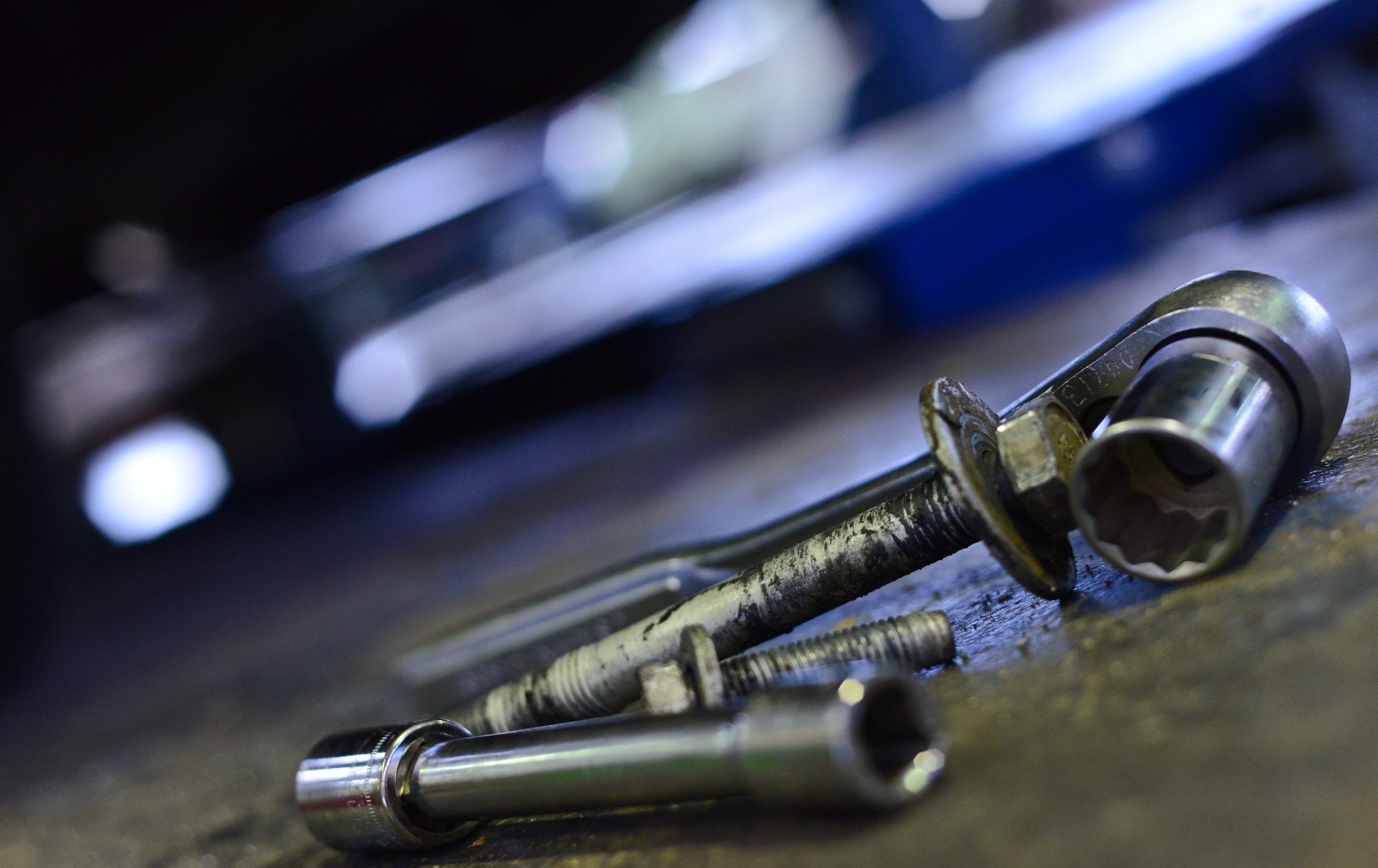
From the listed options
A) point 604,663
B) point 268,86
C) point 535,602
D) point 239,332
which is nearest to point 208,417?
point 239,332

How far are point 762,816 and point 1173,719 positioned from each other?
0.93ft

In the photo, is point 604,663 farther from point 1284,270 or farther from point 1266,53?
point 1266,53

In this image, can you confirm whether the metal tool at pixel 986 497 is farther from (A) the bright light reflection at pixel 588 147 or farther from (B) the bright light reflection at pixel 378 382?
(B) the bright light reflection at pixel 378 382

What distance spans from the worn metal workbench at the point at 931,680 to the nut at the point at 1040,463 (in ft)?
0.35

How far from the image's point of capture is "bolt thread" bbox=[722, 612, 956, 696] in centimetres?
79

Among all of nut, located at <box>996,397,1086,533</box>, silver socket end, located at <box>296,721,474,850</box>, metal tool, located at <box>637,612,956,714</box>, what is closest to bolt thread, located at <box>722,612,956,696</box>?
metal tool, located at <box>637,612,956,714</box>

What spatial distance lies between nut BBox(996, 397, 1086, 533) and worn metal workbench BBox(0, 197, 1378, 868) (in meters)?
0.11

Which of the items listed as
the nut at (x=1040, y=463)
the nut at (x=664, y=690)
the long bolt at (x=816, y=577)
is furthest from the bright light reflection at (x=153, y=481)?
the nut at (x=1040, y=463)

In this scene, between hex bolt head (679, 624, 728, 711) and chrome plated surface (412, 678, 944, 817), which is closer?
chrome plated surface (412, 678, 944, 817)

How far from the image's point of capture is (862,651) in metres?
0.79

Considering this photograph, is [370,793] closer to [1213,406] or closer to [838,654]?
[838,654]

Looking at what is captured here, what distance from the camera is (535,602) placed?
1304mm

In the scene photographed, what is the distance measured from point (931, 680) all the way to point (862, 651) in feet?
0.23

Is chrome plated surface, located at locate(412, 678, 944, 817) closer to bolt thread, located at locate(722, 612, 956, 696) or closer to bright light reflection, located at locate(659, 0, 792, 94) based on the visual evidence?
bolt thread, located at locate(722, 612, 956, 696)
